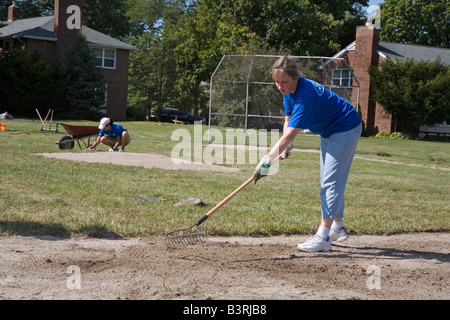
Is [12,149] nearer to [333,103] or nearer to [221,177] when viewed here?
[221,177]

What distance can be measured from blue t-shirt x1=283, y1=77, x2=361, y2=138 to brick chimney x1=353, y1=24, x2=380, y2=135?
107 ft

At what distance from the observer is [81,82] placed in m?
37.0

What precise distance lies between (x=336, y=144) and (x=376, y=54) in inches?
1349

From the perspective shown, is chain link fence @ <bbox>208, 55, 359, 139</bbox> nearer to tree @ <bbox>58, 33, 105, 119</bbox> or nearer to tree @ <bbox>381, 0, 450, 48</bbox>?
tree @ <bbox>58, 33, 105, 119</bbox>

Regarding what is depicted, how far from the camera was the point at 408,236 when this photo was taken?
6680mm

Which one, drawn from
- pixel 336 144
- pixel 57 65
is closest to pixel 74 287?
pixel 336 144

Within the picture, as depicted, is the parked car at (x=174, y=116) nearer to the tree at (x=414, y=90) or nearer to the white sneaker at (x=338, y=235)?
the tree at (x=414, y=90)

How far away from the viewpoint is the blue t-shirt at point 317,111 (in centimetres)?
516

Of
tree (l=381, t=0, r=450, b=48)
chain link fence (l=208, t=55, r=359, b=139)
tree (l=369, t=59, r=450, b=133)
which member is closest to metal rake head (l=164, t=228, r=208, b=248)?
chain link fence (l=208, t=55, r=359, b=139)

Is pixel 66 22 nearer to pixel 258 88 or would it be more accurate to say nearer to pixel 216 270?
pixel 258 88

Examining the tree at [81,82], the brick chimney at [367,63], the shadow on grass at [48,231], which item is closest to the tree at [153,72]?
the tree at [81,82]

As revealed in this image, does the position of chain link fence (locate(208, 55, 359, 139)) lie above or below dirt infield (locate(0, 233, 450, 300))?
above

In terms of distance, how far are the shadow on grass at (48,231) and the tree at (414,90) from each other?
103 feet

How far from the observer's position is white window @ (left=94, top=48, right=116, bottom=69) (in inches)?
1679
